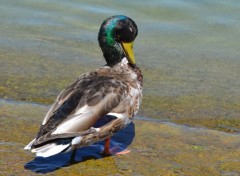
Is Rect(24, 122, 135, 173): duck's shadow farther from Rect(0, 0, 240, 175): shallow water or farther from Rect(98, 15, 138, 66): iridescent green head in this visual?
Rect(98, 15, 138, 66): iridescent green head

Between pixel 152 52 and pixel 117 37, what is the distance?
2561 millimetres

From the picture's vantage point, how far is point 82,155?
4.70 metres

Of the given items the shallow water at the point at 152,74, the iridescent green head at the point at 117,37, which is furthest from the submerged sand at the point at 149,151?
the iridescent green head at the point at 117,37

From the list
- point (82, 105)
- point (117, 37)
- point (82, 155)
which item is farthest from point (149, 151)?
point (117, 37)

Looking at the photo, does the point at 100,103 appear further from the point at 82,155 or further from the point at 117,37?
the point at 117,37

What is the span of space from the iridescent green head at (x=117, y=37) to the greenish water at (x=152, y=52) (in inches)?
28.4

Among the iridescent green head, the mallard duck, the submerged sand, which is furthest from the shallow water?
the iridescent green head

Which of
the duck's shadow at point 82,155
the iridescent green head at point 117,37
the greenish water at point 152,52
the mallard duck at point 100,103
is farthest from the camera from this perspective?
the greenish water at point 152,52

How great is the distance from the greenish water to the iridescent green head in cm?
72

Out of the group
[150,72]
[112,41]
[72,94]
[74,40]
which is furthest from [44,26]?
[72,94]

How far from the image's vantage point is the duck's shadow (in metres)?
4.37

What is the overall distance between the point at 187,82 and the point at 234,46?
1.75m

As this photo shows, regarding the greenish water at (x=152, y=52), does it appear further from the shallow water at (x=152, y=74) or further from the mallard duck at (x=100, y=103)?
the mallard duck at (x=100, y=103)

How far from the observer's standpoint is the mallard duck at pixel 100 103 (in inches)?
165
